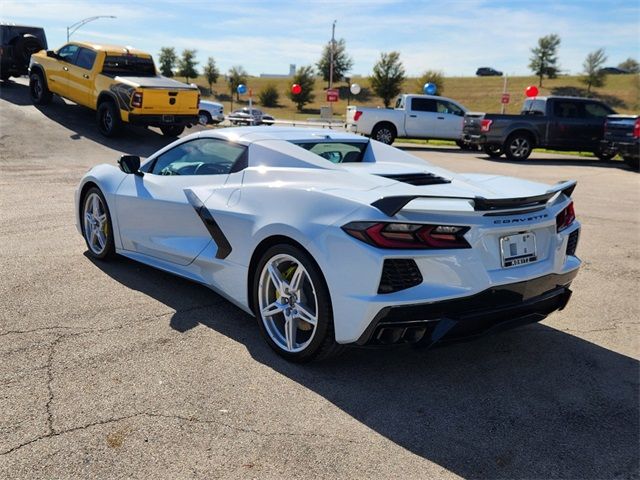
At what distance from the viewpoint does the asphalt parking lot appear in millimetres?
2701

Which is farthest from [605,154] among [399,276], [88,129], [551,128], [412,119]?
[399,276]

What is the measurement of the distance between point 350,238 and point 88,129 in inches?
575

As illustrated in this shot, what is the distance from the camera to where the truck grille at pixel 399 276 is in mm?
3094

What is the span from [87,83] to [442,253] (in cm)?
1396

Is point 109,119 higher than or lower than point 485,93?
lower

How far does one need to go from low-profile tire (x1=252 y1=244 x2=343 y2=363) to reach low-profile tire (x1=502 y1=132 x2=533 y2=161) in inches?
639

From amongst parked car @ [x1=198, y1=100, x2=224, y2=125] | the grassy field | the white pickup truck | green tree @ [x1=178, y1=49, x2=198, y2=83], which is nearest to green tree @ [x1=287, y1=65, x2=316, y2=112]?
the grassy field

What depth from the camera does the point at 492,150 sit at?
19234 millimetres

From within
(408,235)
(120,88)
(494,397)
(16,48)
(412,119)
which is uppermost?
(16,48)

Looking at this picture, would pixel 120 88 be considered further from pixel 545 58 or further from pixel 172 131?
pixel 545 58

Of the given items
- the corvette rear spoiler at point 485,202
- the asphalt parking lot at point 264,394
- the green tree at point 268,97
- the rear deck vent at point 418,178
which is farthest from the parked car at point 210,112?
the green tree at point 268,97

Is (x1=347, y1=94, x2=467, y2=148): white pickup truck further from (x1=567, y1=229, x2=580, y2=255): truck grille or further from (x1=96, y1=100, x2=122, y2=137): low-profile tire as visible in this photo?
(x1=567, y1=229, x2=580, y2=255): truck grille

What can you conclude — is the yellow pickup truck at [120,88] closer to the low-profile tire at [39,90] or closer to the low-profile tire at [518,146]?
the low-profile tire at [39,90]

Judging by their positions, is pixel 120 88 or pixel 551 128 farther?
pixel 551 128
